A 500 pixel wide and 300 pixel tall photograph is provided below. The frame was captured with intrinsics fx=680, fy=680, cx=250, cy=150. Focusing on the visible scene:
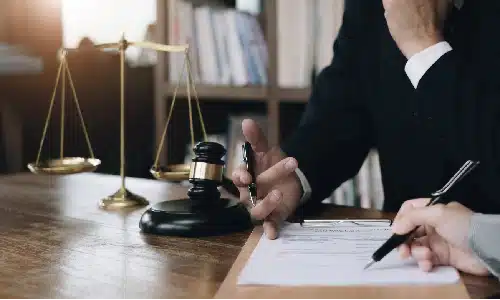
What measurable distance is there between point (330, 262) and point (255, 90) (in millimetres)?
1601

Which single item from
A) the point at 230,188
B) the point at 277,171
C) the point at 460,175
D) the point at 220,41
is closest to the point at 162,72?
the point at 220,41

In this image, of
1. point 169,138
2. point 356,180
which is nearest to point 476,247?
point 356,180

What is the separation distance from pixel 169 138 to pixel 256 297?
2076 millimetres

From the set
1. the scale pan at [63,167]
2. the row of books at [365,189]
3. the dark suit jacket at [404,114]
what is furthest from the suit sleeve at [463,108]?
the row of books at [365,189]

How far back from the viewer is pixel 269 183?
3.83 ft

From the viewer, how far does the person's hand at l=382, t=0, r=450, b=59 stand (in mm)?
1251

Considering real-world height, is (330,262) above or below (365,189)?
above

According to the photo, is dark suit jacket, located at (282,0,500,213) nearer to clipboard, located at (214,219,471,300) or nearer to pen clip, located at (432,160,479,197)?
pen clip, located at (432,160,479,197)

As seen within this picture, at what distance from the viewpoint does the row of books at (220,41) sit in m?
2.43

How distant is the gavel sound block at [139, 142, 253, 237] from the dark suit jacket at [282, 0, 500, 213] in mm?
283

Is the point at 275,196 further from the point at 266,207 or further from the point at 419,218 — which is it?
the point at 419,218

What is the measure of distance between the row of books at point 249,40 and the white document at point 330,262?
→ 127 centimetres

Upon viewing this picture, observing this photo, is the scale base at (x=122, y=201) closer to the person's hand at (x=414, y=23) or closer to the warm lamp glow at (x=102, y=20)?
the person's hand at (x=414, y=23)

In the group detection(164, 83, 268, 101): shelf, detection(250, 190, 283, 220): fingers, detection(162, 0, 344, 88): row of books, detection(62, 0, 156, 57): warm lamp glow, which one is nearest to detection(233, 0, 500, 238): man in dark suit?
detection(250, 190, 283, 220): fingers
